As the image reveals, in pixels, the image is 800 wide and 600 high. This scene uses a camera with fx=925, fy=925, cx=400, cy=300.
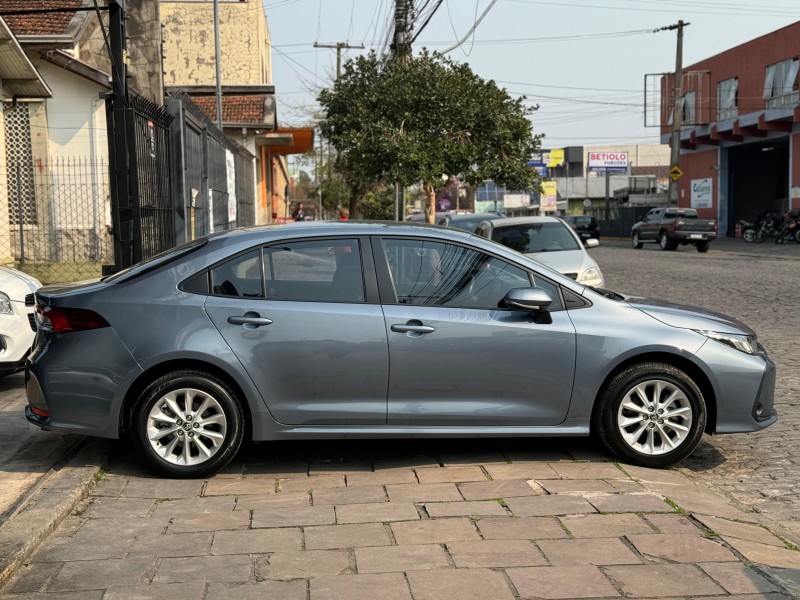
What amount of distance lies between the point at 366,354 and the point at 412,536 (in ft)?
4.41

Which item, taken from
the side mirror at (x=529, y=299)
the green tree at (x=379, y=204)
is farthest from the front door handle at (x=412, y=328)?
the green tree at (x=379, y=204)

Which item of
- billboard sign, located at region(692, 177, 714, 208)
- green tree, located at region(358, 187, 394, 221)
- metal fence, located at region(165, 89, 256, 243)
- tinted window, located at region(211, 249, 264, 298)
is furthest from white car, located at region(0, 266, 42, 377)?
billboard sign, located at region(692, 177, 714, 208)

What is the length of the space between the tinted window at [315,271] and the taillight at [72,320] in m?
1.03

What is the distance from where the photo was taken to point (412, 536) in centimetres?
450

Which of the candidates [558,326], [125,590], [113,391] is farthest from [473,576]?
[113,391]

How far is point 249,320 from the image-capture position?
5508 millimetres

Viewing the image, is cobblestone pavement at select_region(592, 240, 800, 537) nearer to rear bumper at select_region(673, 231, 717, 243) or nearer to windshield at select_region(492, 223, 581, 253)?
rear bumper at select_region(673, 231, 717, 243)

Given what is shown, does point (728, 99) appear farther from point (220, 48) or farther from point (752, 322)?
point (752, 322)

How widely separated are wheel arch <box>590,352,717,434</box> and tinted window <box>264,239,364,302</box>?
162 cm

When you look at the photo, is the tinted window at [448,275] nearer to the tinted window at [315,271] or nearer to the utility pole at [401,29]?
the tinted window at [315,271]

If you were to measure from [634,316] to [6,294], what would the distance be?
5.30 m

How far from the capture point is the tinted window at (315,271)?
18.6 ft

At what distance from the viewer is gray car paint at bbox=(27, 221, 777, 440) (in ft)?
18.0

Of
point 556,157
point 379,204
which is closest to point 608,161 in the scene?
point 556,157
